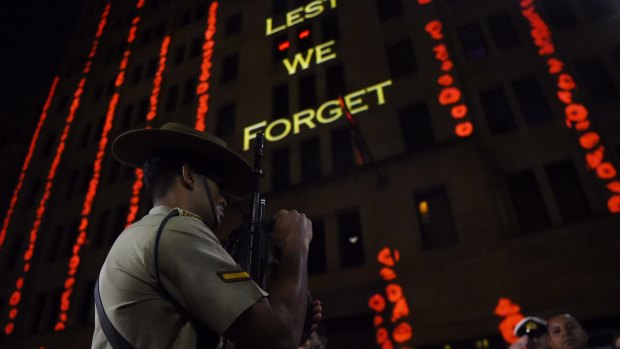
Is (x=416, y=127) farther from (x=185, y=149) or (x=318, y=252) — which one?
(x=185, y=149)

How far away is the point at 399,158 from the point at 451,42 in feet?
16.9

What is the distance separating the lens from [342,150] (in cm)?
1584

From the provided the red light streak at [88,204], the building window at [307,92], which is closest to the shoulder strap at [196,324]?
the building window at [307,92]

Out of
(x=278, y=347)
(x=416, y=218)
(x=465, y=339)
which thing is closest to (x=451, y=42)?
(x=416, y=218)

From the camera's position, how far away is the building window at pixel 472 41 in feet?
49.4

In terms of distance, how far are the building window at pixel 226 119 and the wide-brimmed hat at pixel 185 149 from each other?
1628cm

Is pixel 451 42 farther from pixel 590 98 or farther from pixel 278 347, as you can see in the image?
pixel 278 347

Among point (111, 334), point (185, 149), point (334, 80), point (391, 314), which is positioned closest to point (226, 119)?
point (334, 80)

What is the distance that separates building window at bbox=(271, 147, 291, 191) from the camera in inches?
645

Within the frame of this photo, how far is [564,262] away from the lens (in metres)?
10.4

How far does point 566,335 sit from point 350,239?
860 centimetres

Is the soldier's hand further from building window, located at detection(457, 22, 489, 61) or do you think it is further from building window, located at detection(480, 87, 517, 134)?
building window, located at detection(457, 22, 489, 61)

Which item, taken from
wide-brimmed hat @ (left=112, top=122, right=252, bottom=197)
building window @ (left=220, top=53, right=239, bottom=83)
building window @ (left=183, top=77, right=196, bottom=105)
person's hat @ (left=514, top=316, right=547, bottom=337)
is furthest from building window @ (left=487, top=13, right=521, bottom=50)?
wide-brimmed hat @ (left=112, top=122, right=252, bottom=197)

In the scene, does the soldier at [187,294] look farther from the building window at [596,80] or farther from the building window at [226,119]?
the building window at [226,119]
